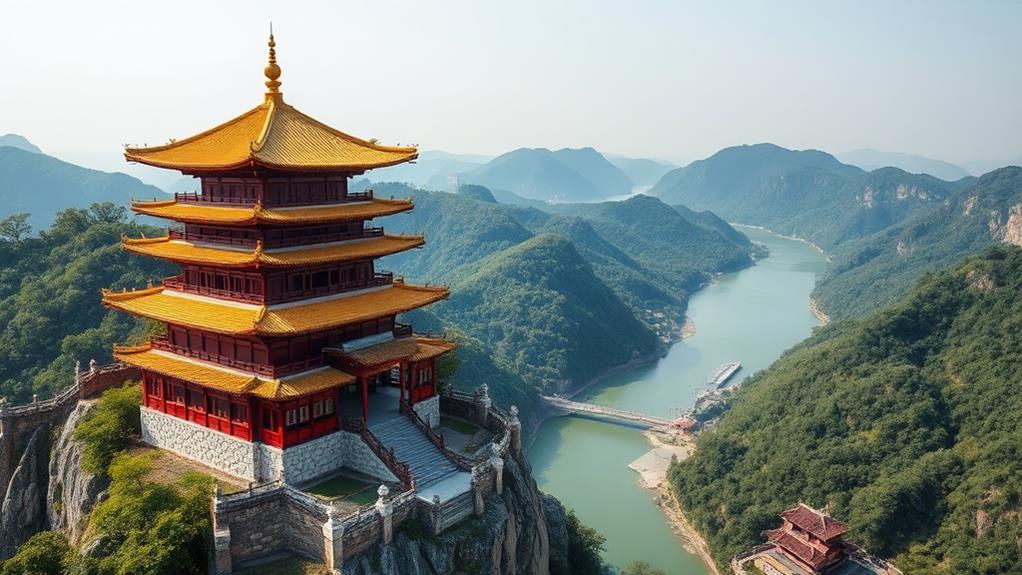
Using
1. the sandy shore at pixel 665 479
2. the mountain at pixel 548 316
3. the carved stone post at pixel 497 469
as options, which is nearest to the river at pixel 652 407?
the sandy shore at pixel 665 479

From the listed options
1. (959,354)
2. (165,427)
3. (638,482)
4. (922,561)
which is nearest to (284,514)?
(165,427)

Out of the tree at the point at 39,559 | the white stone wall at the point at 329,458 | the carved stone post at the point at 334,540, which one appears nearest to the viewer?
the carved stone post at the point at 334,540

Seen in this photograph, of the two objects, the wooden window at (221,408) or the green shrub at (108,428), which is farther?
the green shrub at (108,428)

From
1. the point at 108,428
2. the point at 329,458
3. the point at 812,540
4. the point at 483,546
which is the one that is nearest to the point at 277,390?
the point at 329,458

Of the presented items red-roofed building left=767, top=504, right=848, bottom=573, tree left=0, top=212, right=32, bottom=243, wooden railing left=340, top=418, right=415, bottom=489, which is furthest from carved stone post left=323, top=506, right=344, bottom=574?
tree left=0, top=212, right=32, bottom=243

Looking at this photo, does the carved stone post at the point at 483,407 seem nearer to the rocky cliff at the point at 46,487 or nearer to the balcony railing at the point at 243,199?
the balcony railing at the point at 243,199

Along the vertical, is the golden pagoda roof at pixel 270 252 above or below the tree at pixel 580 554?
above

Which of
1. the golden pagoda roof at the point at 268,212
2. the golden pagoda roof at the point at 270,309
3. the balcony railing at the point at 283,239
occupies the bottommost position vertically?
the golden pagoda roof at the point at 270,309

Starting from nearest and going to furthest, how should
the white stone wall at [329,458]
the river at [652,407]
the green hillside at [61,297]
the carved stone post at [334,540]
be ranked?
the carved stone post at [334,540] → the white stone wall at [329,458] → the green hillside at [61,297] → the river at [652,407]

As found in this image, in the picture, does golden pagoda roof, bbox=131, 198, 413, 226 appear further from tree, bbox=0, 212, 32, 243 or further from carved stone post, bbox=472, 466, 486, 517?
tree, bbox=0, 212, 32, 243
